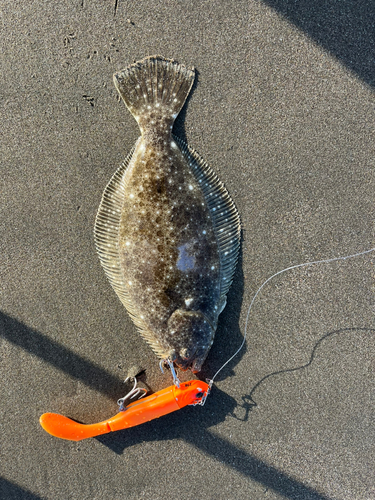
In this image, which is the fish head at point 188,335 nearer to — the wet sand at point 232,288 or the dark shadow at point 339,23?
the wet sand at point 232,288

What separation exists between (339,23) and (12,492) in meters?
3.59

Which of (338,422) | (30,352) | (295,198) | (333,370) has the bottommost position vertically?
(338,422)

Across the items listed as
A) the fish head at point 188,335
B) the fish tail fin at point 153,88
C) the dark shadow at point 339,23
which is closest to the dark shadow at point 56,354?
the fish head at point 188,335

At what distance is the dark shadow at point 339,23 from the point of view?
170cm

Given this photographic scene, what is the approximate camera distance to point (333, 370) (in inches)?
70.4

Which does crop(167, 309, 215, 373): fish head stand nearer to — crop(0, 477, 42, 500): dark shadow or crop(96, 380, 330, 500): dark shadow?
crop(96, 380, 330, 500): dark shadow

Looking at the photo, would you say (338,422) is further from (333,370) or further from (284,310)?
(284,310)

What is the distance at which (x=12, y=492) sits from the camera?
1.78m

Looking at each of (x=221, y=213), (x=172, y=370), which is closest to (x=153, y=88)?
(x=221, y=213)

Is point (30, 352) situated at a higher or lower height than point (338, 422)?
higher

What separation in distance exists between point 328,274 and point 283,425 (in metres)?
1.01

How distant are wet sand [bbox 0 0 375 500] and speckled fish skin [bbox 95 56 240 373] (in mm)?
105

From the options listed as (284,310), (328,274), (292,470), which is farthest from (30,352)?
(328,274)

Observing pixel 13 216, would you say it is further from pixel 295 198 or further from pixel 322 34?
pixel 322 34
